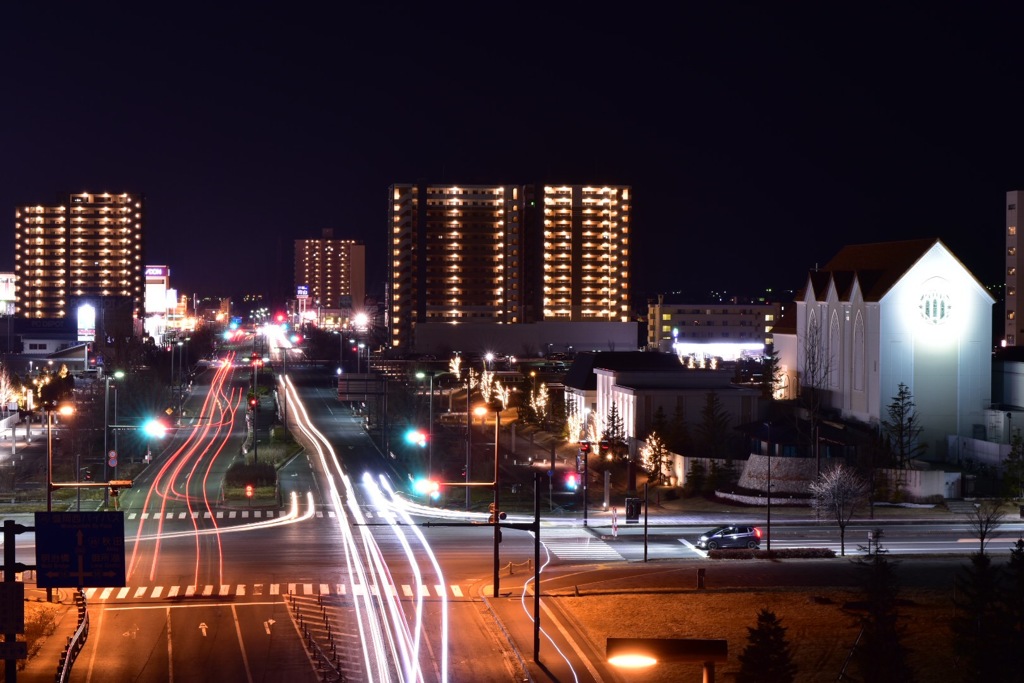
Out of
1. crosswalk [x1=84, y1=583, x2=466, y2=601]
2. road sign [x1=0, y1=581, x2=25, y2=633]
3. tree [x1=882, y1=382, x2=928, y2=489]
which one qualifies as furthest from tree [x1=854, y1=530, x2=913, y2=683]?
tree [x1=882, y1=382, x2=928, y2=489]

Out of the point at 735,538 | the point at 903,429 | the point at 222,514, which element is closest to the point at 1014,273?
the point at 903,429

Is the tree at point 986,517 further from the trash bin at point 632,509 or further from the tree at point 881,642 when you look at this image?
the tree at point 881,642

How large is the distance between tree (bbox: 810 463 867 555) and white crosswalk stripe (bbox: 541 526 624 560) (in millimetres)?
8590

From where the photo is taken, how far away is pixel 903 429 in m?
67.4

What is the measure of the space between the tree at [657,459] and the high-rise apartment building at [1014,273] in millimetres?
79641

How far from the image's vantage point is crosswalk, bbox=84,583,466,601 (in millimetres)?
37375

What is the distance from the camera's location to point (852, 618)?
3512 centimetres

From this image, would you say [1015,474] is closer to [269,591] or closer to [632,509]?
[632,509]

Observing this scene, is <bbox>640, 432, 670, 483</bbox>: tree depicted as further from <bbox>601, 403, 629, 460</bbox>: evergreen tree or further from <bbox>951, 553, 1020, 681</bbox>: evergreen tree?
<bbox>951, 553, 1020, 681</bbox>: evergreen tree

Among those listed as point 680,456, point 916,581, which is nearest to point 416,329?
point 680,456

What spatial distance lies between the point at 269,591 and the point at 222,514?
17.0 m

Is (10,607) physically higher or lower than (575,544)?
higher

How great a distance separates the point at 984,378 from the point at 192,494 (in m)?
45.0

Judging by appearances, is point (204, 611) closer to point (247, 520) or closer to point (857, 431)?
point (247, 520)
